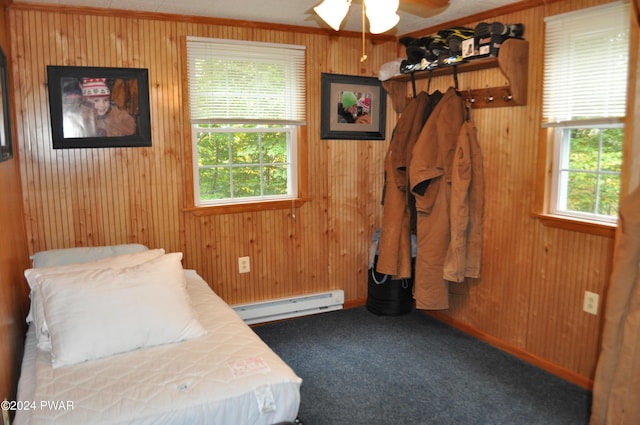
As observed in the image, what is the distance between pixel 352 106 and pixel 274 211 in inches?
40.1

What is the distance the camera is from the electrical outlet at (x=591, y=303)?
2.72 m

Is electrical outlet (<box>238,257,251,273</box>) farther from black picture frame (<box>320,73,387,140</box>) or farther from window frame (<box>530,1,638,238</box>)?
window frame (<box>530,1,638,238</box>)

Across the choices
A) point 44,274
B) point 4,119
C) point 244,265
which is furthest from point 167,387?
point 244,265

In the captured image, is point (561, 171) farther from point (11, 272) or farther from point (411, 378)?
point (11, 272)

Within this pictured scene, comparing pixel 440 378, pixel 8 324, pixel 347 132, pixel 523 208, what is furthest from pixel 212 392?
pixel 347 132

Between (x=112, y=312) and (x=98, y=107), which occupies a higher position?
(x=98, y=107)

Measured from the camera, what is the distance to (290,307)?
3.79 meters

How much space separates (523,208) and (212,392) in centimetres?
218

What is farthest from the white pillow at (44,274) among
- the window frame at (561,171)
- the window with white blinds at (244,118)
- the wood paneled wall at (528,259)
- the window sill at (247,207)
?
the window frame at (561,171)

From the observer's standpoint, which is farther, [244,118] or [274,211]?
[274,211]

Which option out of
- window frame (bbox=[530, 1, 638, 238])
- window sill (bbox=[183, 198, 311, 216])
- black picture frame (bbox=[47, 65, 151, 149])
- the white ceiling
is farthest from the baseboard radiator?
the white ceiling

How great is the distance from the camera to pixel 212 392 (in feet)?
6.04

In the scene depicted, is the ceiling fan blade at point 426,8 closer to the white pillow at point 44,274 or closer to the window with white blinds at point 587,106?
the window with white blinds at point 587,106

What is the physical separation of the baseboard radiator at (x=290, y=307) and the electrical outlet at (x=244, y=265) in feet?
0.83
